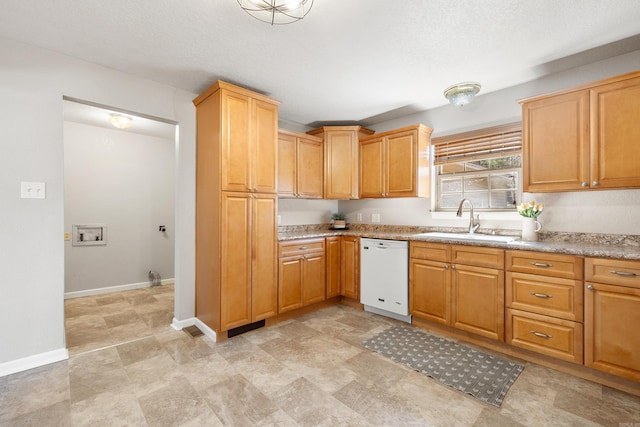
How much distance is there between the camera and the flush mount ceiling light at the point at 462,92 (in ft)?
9.42

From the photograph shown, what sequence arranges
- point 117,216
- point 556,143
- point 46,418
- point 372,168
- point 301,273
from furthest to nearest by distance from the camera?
point 117,216 → point 372,168 → point 301,273 → point 556,143 → point 46,418

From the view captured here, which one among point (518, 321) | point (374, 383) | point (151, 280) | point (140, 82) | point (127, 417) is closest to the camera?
point (127, 417)

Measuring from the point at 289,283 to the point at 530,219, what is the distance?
8.21 ft

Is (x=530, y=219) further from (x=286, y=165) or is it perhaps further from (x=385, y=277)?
(x=286, y=165)

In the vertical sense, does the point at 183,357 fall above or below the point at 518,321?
below

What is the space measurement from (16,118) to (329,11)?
250 cm

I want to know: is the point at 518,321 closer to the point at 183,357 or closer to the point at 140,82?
the point at 183,357

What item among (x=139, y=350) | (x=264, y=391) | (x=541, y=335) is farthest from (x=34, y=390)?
(x=541, y=335)

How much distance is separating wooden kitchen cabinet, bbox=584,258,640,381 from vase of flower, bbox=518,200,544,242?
634 millimetres

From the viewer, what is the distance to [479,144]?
3.24 metres

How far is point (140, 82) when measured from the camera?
2.76 meters

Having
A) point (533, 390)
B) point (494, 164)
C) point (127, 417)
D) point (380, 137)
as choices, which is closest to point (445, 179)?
point (494, 164)

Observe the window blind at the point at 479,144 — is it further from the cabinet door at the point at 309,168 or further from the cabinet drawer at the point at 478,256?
the cabinet door at the point at 309,168

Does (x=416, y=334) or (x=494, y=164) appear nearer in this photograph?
(x=416, y=334)
